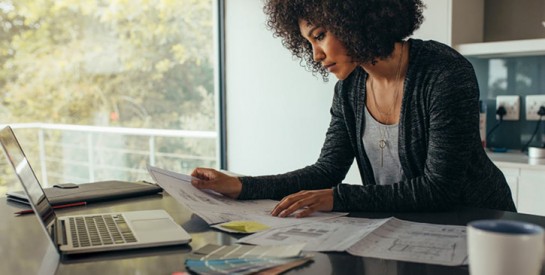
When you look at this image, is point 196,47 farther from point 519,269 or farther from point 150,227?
point 519,269

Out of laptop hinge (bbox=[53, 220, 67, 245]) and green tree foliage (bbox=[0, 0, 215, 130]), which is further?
green tree foliage (bbox=[0, 0, 215, 130])

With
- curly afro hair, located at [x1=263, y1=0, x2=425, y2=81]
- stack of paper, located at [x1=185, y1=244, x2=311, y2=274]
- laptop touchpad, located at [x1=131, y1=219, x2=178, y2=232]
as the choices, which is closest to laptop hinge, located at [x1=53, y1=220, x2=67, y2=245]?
→ laptop touchpad, located at [x1=131, y1=219, x2=178, y2=232]

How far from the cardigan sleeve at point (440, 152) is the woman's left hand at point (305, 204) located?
25 millimetres

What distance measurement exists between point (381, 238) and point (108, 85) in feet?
9.40

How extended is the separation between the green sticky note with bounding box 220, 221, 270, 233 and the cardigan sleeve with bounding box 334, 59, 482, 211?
A: 208mm

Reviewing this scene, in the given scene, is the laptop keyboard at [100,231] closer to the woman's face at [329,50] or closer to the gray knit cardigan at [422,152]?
the gray knit cardigan at [422,152]

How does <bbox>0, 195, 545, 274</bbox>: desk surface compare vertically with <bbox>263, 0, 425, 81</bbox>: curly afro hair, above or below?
below

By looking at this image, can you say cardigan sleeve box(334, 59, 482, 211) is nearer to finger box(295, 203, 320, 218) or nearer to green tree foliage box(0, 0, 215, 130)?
finger box(295, 203, 320, 218)

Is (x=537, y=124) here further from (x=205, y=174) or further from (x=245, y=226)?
(x=245, y=226)

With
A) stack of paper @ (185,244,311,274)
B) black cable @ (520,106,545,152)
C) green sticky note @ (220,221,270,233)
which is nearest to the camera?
stack of paper @ (185,244,311,274)

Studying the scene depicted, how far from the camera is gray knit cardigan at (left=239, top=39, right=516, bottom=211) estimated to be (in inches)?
45.5

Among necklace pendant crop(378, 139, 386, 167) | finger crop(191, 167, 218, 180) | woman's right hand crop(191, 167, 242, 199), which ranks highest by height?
necklace pendant crop(378, 139, 386, 167)

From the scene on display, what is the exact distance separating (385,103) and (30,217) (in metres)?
→ 0.90

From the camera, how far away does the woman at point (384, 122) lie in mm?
1163
